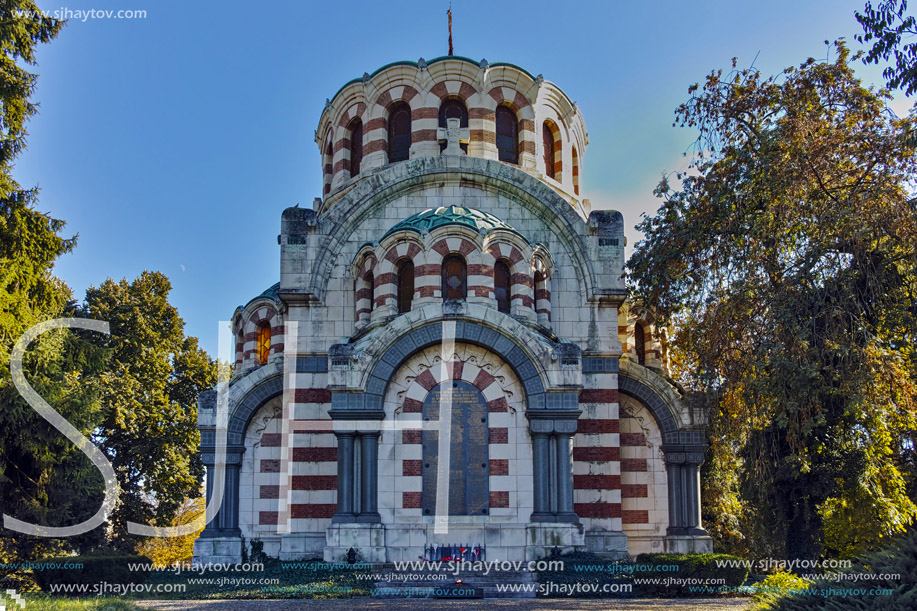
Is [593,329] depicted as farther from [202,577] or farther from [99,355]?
[99,355]

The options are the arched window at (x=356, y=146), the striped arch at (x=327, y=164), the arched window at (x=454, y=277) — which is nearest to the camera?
the arched window at (x=454, y=277)

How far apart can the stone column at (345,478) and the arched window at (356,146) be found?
31.7 ft

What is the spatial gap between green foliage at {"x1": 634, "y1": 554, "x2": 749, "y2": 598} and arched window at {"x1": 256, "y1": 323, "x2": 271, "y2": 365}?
1366cm

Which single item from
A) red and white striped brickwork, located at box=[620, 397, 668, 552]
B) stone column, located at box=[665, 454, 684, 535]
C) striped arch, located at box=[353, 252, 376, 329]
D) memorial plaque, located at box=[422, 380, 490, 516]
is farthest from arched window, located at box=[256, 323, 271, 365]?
stone column, located at box=[665, 454, 684, 535]

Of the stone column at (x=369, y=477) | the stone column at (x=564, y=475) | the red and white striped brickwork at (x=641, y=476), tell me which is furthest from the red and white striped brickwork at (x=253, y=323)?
the red and white striped brickwork at (x=641, y=476)

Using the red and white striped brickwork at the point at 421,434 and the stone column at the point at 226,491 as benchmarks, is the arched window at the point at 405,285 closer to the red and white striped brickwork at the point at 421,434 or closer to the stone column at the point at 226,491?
the red and white striped brickwork at the point at 421,434

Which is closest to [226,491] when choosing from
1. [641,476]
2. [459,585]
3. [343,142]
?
[459,585]

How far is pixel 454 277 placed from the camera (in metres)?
21.4

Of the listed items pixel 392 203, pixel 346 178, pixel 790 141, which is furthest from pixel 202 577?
pixel 790 141

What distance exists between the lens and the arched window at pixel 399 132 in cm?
2578

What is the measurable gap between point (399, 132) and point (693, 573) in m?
14.7

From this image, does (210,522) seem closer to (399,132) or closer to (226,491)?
(226,491)

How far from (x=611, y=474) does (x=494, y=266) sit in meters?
5.82

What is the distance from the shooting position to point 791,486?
2061 centimetres
